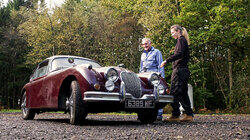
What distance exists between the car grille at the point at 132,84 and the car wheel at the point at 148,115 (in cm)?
80

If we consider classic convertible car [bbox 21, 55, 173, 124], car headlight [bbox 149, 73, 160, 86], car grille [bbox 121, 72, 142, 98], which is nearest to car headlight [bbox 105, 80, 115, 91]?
classic convertible car [bbox 21, 55, 173, 124]

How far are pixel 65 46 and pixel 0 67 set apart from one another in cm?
1109

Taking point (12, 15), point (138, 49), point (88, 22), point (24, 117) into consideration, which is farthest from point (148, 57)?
point (12, 15)

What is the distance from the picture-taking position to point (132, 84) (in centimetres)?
554

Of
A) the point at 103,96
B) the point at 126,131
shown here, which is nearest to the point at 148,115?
the point at 103,96

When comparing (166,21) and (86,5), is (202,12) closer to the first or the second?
(166,21)

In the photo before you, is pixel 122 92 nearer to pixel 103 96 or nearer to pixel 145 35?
pixel 103 96

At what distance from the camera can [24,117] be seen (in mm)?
8055

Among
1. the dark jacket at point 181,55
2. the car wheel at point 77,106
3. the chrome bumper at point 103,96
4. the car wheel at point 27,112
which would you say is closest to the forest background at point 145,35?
the dark jacket at point 181,55

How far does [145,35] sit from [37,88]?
12766 millimetres

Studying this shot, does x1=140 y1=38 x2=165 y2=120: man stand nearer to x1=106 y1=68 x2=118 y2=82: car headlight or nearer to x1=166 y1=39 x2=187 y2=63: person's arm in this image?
x1=166 y1=39 x2=187 y2=63: person's arm

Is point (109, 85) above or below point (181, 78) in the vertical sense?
below

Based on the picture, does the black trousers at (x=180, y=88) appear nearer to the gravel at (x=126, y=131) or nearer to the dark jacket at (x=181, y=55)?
the dark jacket at (x=181, y=55)

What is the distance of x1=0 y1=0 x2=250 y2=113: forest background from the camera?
56.3 feet
